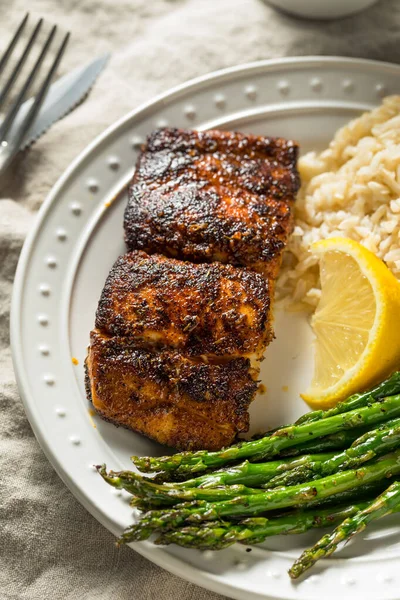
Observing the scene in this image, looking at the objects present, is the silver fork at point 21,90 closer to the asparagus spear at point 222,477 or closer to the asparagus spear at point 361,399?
the asparagus spear at point 222,477

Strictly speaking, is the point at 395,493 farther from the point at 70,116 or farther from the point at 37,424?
the point at 70,116

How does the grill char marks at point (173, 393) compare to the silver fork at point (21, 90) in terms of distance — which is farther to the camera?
the silver fork at point (21, 90)

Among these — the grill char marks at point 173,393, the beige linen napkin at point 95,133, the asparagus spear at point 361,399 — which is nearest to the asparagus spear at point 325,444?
the asparagus spear at point 361,399

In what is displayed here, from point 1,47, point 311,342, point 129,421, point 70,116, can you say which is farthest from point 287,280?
point 1,47

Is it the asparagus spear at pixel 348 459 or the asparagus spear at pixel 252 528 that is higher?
the asparagus spear at pixel 348 459

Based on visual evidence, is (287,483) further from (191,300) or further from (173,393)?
(191,300)
